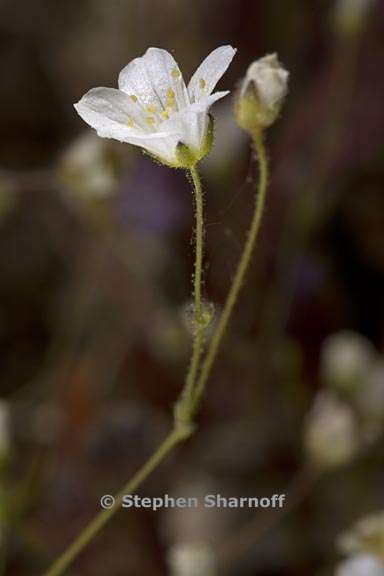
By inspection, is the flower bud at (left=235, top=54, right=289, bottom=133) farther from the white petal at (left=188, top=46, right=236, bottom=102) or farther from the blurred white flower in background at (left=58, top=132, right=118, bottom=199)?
the blurred white flower in background at (left=58, top=132, right=118, bottom=199)

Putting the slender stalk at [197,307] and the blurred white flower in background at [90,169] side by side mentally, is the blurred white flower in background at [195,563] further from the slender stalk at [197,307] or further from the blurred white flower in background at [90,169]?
the blurred white flower in background at [90,169]

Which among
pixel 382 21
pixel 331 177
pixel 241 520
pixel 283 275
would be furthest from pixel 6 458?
pixel 382 21

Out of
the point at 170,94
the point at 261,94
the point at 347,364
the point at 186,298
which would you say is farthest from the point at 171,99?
the point at 186,298

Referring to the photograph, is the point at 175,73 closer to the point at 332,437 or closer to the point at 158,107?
the point at 158,107

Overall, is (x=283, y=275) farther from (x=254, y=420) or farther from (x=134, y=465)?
(x=134, y=465)

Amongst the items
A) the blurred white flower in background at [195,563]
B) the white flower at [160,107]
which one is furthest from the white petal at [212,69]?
the blurred white flower in background at [195,563]

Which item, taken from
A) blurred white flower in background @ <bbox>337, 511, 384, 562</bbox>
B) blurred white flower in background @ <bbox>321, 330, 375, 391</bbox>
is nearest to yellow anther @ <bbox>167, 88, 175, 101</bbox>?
blurred white flower in background @ <bbox>337, 511, 384, 562</bbox>
